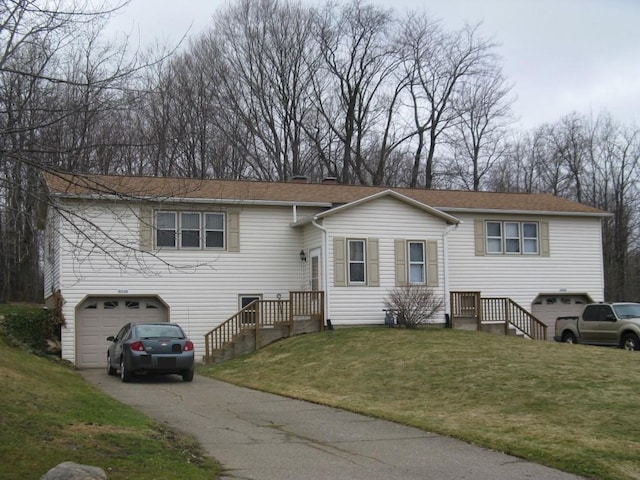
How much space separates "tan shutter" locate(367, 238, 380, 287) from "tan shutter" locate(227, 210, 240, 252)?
4.46 m

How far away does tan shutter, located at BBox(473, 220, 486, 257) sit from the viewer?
2711 centimetres

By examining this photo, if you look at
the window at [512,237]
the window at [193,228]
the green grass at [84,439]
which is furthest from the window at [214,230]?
the green grass at [84,439]

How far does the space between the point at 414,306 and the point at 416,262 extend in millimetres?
2117

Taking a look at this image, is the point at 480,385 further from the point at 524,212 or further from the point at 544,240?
the point at 544,240

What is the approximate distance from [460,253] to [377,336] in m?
7.35

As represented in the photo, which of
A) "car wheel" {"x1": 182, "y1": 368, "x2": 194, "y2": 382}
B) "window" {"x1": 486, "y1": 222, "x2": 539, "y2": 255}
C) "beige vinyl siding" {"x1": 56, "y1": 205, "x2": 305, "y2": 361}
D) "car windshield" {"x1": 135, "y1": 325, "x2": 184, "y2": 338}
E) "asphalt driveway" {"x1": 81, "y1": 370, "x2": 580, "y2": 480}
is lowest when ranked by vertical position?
"car wheel" {"x1": 182, "y1": 368, "x2": 194, "y2": 382}

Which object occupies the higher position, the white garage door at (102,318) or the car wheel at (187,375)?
the white garage door at (102,318)

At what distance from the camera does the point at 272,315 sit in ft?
78.2

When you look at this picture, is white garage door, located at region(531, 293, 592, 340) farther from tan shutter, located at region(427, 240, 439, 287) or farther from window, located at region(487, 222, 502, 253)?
tan shutter, located at region(427, 240, 439, 287)

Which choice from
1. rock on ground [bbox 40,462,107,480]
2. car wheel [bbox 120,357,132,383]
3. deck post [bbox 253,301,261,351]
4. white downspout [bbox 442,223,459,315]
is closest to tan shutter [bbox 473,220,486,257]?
white downspout [bbox 442,223,459,315]

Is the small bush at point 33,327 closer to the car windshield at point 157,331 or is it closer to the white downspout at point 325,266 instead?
the car windshield at point 157,331

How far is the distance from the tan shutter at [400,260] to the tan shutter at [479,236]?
3.92m

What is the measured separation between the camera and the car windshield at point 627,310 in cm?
2183

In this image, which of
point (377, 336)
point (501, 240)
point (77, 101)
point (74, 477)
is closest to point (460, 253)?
point (501, 240)
